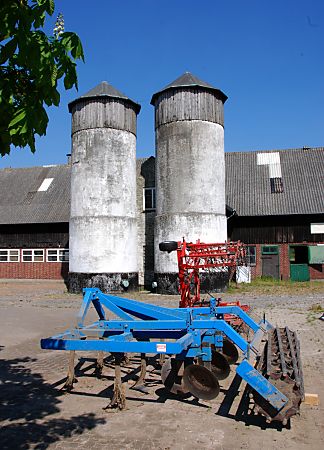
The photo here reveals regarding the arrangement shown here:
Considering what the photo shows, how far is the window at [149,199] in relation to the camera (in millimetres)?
27234

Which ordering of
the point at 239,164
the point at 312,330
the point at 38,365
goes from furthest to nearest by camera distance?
the point at 239,164
the point at 312,330
the point at 38,365

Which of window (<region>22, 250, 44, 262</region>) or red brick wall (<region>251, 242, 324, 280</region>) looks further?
window (<region>22, 250, 44, 262</region>)

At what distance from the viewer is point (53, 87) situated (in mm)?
4301

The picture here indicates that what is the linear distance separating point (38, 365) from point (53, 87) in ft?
19.9

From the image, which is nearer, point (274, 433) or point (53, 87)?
point (53, 87)

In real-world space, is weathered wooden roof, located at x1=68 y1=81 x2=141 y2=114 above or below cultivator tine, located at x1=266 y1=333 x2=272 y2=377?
above

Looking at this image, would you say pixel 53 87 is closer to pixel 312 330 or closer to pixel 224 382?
pixel 224 382

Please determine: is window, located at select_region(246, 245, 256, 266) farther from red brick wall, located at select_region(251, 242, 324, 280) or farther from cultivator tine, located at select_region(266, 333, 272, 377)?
cultivator tine, located at select_region(266, 333, 272, 377)

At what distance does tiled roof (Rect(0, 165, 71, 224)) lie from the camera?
2980cm

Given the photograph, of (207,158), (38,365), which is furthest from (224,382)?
(207,158)

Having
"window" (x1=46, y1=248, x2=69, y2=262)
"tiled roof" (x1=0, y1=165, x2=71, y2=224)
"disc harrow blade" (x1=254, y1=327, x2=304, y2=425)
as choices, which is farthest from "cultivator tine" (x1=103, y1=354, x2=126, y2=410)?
"window" (x1=46, y1=248, x2=69, y2=262)

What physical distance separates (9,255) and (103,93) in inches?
521

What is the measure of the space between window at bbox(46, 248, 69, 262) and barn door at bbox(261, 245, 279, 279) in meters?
12.5

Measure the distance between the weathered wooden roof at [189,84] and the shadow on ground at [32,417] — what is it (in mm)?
18376
